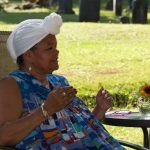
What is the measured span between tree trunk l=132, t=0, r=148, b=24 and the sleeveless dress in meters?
17.3

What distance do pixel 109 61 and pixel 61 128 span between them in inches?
366

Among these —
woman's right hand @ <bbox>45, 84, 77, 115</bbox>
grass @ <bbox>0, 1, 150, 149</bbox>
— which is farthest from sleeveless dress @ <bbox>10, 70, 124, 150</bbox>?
grass @ <bbox>0, 1, 150, 149</bbox>

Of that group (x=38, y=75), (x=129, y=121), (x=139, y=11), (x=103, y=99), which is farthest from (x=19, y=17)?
(x=38, y=75)

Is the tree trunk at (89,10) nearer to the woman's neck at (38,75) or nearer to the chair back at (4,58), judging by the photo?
the chair back at (4,58)

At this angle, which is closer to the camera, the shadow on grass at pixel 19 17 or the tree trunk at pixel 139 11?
the tree trunk at pixel 139 11

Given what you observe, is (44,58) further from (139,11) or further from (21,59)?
(139,11)

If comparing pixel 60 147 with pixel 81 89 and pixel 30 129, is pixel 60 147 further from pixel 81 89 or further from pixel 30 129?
pixel 81 89

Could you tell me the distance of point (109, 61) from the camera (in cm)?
1337

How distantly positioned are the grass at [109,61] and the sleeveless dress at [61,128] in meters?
3.14

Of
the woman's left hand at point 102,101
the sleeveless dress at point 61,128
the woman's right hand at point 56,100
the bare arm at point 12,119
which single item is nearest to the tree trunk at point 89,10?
the woman's left hand at point 102,101

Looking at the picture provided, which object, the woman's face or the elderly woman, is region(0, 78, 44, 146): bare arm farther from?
the woman's face

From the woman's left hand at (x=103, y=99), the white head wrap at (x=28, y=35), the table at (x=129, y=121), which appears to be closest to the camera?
the white head wrap at (x=28, y=35)

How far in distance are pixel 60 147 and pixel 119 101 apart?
18.2ft

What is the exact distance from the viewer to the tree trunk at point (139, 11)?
21.5 metres
